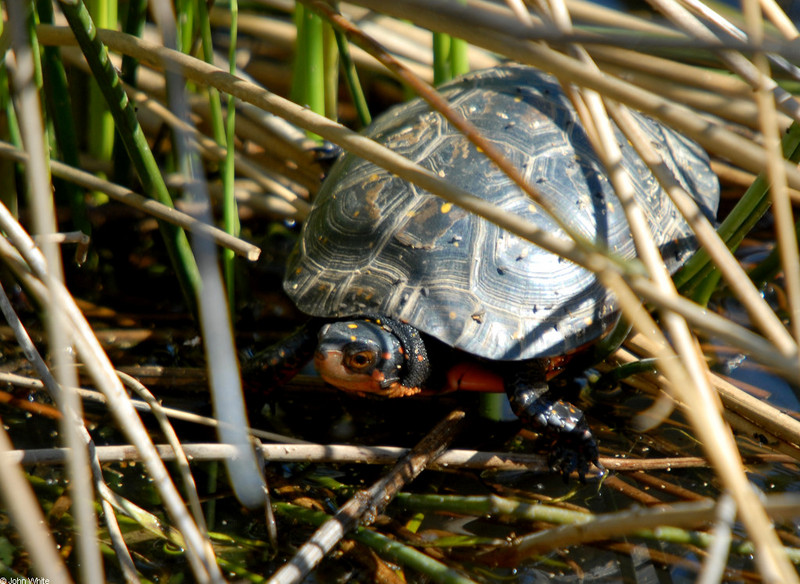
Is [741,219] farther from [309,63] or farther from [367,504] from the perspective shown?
[309,63]

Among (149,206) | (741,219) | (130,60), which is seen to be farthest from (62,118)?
(741,219)

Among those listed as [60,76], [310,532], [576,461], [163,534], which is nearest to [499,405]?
[576,461]

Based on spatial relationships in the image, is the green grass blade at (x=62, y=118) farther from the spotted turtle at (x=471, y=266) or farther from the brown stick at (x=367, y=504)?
the brown stick at (x=367, y=504)

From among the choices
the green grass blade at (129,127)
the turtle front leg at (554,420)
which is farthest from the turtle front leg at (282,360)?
the turtle front leg at (554,420)

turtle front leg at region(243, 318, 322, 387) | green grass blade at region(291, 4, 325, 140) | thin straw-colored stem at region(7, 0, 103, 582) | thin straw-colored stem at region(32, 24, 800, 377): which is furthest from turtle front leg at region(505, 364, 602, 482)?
green grass blade at region(291, 4, 325, 140)

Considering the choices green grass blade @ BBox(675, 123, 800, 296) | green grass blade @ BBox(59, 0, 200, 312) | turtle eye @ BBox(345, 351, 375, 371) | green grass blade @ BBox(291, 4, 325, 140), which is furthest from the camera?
green grass blade @ BBox(291, 4, 325, 140)

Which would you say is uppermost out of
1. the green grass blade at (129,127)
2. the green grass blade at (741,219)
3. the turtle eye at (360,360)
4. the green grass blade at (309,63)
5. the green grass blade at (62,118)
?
the green grass blade at (309,63)

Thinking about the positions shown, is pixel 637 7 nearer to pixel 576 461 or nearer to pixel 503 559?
pixel 576 461

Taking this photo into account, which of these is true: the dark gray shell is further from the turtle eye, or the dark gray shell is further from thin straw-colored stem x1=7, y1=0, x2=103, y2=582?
thin straw-colored stem x1=7, y1=0, x2=103, y2=582
